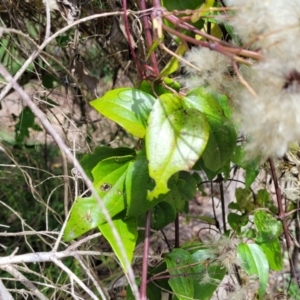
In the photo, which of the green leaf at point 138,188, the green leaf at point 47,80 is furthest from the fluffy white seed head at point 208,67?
the green leaf at point 47,80

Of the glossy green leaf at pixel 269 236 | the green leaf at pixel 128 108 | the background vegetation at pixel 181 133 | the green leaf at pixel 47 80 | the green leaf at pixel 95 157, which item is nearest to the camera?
the background vegetation at pixel 181 133

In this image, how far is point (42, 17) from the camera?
3.98 ft

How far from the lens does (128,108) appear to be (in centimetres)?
67

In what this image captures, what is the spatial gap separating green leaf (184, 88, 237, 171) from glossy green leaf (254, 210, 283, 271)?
8.7 inches

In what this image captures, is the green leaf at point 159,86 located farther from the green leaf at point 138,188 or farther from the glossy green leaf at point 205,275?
the glossy green leaf at point 205,275

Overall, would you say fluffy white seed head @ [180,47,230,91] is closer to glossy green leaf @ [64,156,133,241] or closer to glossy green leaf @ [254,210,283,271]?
glossy green leaf @ [64,156,133,241]

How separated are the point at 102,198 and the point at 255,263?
11.0 inches

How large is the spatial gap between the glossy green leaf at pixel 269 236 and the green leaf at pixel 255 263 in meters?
0.06

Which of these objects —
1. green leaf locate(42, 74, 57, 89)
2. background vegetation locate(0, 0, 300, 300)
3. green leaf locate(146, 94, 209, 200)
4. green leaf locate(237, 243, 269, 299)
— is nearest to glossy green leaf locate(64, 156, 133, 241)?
background vegetation locate(0, 0, 300, 300)

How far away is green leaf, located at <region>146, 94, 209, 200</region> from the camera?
58 cm

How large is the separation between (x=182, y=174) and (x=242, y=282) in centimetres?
28

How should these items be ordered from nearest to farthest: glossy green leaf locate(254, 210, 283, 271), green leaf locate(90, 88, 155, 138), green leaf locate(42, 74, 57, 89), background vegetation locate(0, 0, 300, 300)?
background vegetation locate(0, 0, 300, 300) < green leaf locate(90, 88, 155, 138) < glossy green leaf locate(254, 210, 283, 271) < green leaf locate(42, 74, 57, 89)

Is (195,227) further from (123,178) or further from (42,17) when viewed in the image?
(123,178)

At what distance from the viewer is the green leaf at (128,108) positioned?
660mm
